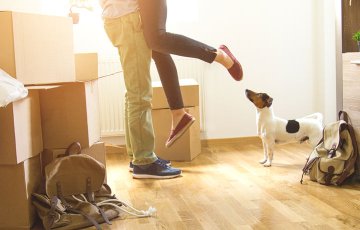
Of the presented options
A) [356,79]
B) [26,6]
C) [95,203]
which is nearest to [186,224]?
[95,203]

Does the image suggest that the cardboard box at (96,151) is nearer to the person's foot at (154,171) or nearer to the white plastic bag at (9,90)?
the person's foot at (154,171)

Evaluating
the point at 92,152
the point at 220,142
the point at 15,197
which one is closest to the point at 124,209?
the point at 92,152

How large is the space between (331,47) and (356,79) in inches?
47.5

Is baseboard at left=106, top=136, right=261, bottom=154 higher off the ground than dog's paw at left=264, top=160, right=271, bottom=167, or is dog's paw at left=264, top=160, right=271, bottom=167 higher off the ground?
baseboard at left=106, top=136, right=261, bottom=154

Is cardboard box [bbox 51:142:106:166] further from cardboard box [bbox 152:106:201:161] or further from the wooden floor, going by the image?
cardboard box [bbox 152:106:201:161]

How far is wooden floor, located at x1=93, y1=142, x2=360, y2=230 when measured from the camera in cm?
170

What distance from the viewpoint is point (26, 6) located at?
10.3 ft

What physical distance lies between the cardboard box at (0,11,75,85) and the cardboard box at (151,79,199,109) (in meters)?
0.86

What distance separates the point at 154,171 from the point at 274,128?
0.74m

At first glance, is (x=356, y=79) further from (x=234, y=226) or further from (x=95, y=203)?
(x=95, y=203)

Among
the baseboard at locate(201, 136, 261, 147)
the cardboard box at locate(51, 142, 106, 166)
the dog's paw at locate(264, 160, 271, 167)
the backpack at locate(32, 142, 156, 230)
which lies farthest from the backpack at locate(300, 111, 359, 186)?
the baseboard at locate(201, 136, 261, 147)

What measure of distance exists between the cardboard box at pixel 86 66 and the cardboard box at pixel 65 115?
197 mm

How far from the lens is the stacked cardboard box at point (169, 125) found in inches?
112

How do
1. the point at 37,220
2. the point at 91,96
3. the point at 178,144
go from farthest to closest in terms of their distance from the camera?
the point at 178,144
the point at 91,96
the point at 37,220
